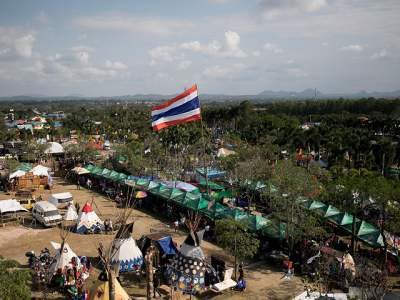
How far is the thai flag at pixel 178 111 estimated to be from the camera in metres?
18.2

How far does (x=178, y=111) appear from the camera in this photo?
60.7 feet

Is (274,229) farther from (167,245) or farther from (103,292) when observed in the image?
(103,292)

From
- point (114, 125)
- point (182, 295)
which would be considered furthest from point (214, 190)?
point (114, 125)

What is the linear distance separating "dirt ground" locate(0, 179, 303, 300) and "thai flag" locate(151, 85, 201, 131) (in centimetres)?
667

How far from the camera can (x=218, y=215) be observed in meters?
21.3

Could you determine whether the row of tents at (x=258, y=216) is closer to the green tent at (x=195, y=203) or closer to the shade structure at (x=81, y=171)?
the green tent at (x=195, y=203)

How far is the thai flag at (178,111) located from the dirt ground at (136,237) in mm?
6669

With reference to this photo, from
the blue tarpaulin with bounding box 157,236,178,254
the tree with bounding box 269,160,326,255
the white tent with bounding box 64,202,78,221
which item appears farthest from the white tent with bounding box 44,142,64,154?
the tree with bounding box 269,160,326,255

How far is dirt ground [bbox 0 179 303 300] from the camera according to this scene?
49.7 ft

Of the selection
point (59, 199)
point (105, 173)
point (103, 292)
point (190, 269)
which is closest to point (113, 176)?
point (105, 173)

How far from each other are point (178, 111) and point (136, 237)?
7.69 m

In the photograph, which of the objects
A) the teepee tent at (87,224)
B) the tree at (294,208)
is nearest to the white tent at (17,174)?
the teepee tent at (87,224)

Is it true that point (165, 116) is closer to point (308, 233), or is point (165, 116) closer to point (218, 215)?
point (218, 215)

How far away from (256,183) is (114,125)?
66.5 meters
